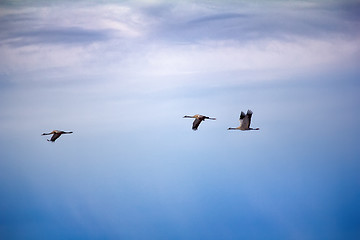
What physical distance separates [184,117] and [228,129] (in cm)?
135

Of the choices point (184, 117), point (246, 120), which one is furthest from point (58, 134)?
point (246, 120)

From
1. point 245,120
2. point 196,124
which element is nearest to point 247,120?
point 245,120

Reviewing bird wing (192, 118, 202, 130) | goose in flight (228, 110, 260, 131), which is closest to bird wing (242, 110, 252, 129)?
goose in flight (228, 110, 260, 131)

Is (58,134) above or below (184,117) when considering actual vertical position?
below

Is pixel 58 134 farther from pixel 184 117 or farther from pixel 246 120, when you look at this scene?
pixel 246 120

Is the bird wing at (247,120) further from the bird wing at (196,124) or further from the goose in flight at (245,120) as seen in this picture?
the bird wing at (196,124)

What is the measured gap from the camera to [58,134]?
18.5 m

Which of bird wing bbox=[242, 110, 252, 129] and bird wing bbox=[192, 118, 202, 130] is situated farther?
bird wing bbox=[192, 118, 202, 130]

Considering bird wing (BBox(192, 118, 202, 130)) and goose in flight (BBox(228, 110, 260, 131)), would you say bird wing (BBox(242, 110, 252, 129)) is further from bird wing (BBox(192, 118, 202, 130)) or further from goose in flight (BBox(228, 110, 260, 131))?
bird wing (BBox(192, 118, 202, 130))

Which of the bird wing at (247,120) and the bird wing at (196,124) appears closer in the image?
the bird wing at (247,120)

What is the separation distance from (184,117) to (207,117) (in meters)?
1.21

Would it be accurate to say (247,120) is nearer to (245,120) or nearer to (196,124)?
(245,120)

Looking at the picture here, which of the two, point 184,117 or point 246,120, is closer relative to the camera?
point 246,120

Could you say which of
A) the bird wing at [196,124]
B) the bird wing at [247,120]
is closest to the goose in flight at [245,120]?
the bird wing at [247,120]
